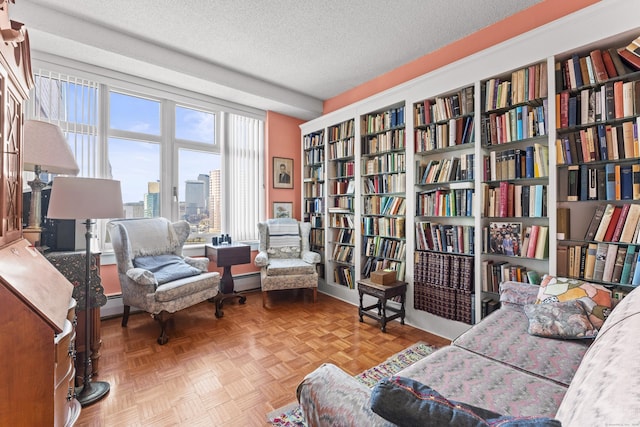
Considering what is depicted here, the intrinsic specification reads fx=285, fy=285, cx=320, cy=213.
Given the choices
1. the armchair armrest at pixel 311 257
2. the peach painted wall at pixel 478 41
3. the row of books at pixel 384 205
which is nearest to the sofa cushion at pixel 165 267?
the armchair armrest at pixel 311 257

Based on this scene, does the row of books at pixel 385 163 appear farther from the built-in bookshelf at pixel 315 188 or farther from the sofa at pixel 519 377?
the sofa at pixel 519 377

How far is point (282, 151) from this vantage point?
4344 millimetres

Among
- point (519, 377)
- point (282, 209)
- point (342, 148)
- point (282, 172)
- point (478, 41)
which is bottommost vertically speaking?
point (519, 377)

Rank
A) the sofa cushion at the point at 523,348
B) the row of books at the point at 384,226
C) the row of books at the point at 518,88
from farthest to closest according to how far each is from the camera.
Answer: the row of books at the point at 384,226 < the row of books at the point at 518,88 < the sofa cushion at the point at 523,348

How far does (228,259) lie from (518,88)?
10.7 feet

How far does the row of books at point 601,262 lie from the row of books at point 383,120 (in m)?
1.83

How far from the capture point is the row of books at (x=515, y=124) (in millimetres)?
2107

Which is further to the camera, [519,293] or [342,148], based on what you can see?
[342,148]

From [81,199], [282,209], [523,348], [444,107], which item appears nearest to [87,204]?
[81,199]

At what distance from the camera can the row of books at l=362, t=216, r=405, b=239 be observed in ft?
9.99

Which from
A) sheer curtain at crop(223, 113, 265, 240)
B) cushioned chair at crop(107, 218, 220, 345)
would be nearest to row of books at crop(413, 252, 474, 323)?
cushioned chair at crop(107, 218, 220, 345)

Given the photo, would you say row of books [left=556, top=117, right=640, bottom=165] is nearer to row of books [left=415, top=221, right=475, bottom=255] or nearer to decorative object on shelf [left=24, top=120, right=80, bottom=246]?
row of books [left=415, top=221, right=475, bottom=255]

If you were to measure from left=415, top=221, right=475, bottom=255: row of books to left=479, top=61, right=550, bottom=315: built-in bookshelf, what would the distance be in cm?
13

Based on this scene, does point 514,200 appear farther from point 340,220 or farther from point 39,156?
point 39,156
